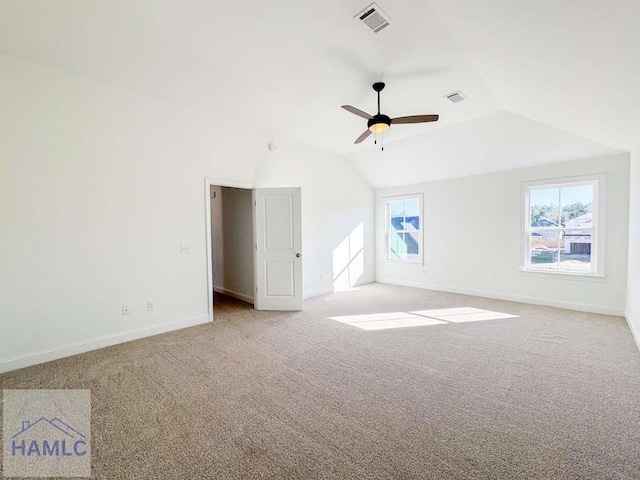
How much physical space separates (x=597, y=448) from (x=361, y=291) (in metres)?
4.42

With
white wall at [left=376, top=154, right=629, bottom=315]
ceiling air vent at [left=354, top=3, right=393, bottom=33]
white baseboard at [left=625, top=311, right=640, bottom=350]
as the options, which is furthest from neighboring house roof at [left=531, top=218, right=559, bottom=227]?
ceiling air vent at [left=354, top=3, right=393, bottom=33]

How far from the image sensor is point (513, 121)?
4.04 meters

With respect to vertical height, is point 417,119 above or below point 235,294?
above

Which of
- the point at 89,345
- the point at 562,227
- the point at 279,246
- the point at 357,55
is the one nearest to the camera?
the point at 357,55

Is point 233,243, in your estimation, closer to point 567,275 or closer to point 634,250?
point 567,275

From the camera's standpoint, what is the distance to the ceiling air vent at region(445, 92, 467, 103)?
11.4ft

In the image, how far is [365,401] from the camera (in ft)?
6.97

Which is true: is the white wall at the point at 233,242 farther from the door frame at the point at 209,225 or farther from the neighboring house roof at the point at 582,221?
the neighboring house roof at the point at 582,221

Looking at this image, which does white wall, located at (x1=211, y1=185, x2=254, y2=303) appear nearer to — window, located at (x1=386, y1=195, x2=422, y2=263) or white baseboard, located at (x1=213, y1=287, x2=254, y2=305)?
white baseboard, located at (x1=213, y1=287, x2=254, y2=305)

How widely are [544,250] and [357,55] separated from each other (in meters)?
4.55

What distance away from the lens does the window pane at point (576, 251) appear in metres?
4.35

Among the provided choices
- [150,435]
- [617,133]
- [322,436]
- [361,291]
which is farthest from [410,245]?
[150,435]

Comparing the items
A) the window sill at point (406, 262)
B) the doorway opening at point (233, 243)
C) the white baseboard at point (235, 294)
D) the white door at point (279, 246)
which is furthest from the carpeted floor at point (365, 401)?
the window sill at point (406, 262)

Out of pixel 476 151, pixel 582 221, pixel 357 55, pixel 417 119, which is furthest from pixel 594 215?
pixel 357 55
